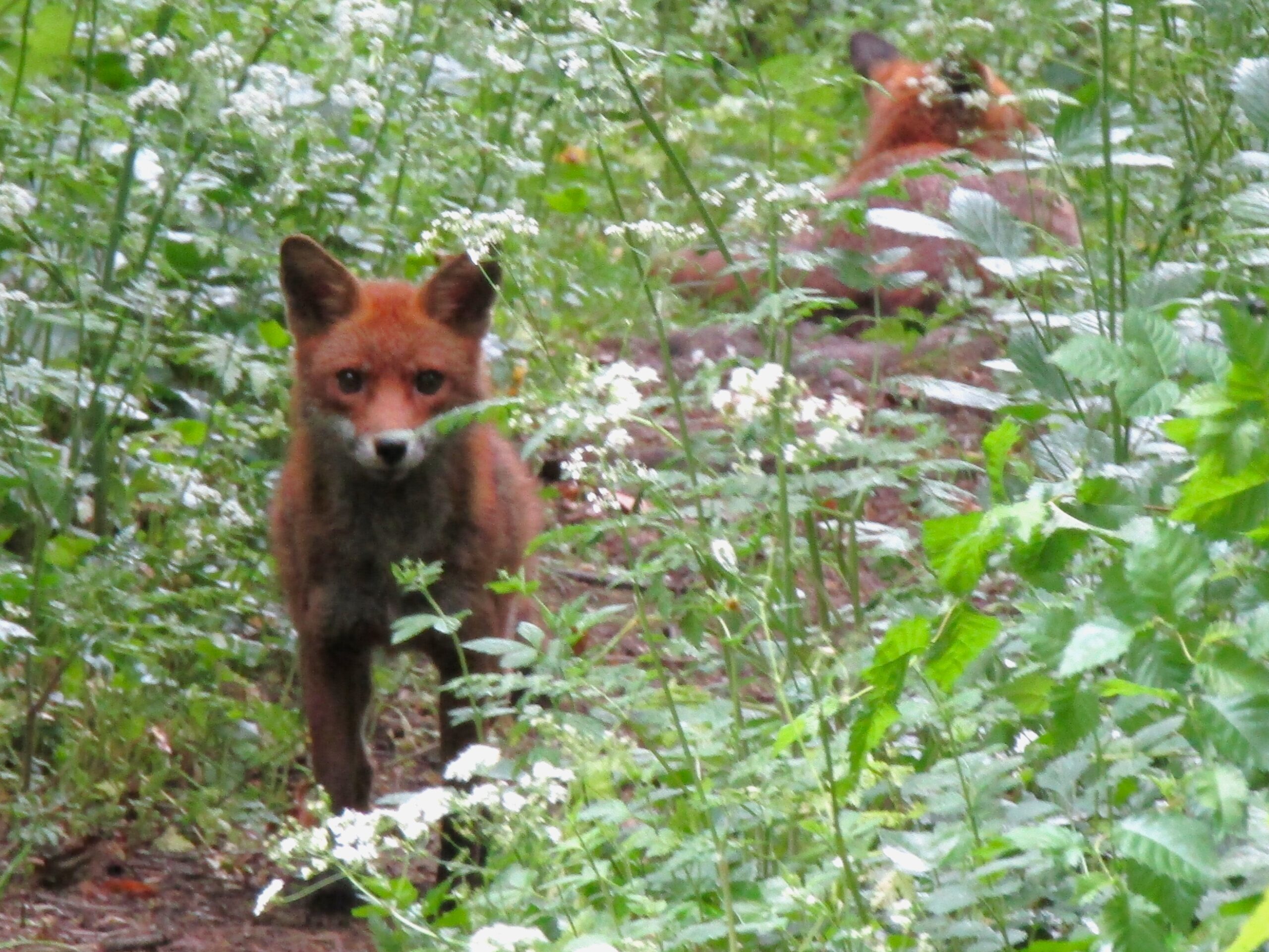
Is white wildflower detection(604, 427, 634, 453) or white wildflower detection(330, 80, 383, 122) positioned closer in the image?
white wildflower detection(604, 427, 634, 453)

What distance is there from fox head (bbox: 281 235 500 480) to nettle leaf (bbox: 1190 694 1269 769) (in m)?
3.14

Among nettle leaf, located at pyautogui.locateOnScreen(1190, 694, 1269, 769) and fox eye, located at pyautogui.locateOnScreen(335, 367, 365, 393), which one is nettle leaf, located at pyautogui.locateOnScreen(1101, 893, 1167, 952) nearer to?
nettle leaf, located at pyautogui.locateOnScreen(1190, 694, 1269, 769)

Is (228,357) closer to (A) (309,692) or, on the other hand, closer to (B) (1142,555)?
(A) (309,692)

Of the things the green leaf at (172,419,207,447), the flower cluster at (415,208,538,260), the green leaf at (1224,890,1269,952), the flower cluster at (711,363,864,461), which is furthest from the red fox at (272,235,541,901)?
the green leaf at (1224,890,1269,952)

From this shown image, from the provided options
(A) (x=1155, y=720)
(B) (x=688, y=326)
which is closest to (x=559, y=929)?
(A) (x=1155, y=720)

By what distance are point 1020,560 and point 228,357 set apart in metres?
2.89

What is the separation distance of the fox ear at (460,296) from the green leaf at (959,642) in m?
3.04

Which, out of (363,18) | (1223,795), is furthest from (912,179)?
(1223,795)

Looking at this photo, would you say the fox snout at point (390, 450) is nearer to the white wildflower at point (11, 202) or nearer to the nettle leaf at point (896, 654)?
the white wildflower at point (11, 202)

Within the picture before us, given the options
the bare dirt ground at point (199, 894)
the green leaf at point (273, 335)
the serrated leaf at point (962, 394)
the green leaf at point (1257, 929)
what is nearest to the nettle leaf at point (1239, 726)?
the green leaf at point (1257, 929)

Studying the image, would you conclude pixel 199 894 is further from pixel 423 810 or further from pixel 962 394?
pixel 962 394

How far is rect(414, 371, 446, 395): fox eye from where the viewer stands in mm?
5016

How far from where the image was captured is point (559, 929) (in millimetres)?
2904

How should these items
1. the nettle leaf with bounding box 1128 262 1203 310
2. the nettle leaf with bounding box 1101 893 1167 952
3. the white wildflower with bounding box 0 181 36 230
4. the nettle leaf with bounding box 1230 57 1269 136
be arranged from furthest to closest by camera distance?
the white wildflower with bounding box 0 181 36 230
the nettle leaf with bounding box 1128 262 1203 310
the nettle leaf with bounding box 1230 57 1269 136
the nettle leaf with bounding box 1101 893 1167 952
